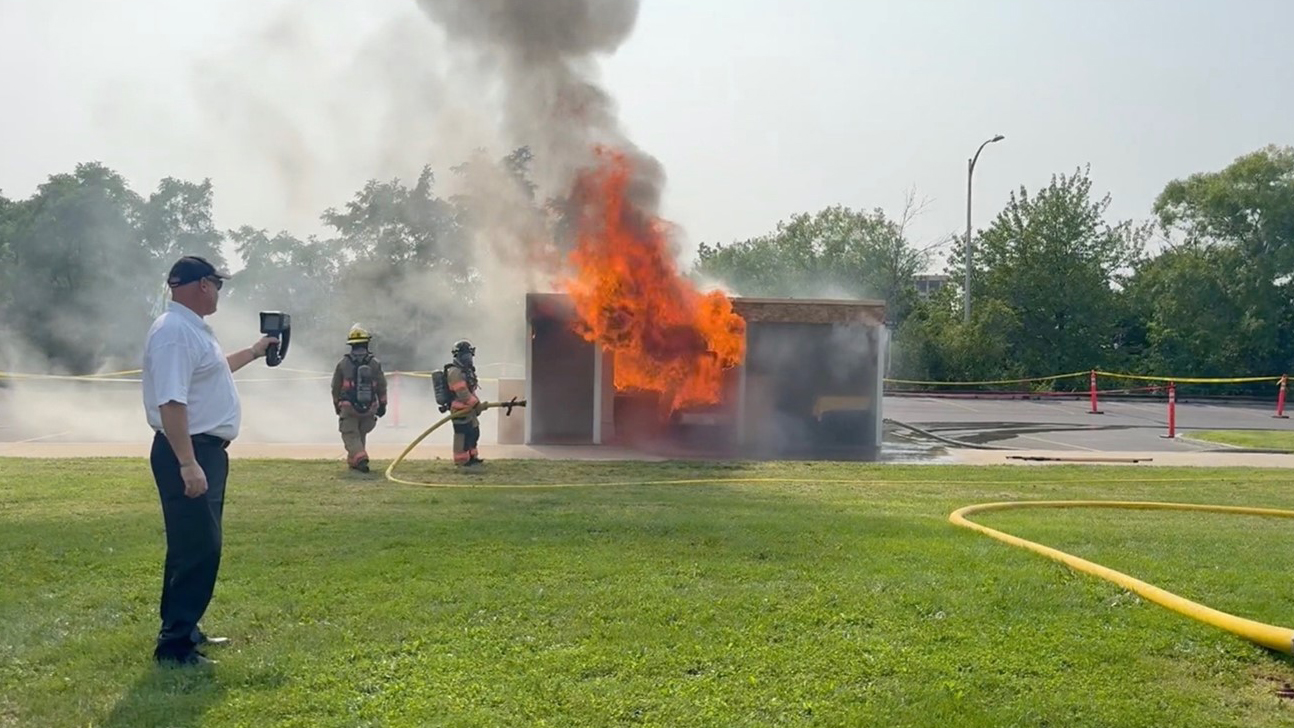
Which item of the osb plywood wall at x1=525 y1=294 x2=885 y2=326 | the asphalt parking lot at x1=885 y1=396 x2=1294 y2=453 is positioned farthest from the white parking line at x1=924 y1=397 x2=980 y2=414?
the osb plywood wall at x1=525 y1=294 x2=885 y2=326

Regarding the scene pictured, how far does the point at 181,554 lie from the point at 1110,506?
723 centimetres

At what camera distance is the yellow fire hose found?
14.4 feet

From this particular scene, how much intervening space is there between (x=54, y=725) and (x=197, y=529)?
89 cm

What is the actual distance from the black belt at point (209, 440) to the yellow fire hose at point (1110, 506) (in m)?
4.41

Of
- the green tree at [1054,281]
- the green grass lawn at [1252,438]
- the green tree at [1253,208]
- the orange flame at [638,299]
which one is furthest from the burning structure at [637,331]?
the green tree at [1253,208]

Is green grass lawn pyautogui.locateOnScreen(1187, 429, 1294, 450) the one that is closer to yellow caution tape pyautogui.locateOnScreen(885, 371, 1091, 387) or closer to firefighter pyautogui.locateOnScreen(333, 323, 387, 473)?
yellow caution tape pyautogui.locateOnScreen(885, 371, 1091, 387)

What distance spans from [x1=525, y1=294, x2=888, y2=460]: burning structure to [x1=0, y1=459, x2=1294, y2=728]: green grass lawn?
6.97 m

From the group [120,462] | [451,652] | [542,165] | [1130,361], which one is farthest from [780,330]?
[1130,361]

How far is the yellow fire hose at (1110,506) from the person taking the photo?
14.4 feet

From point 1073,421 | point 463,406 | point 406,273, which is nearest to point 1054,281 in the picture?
point 1073,421

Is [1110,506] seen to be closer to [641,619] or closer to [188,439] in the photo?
[641,619]

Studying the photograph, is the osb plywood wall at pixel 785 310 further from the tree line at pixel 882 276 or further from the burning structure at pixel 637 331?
the tree line at pixel 882 276

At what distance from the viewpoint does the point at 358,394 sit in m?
11.2

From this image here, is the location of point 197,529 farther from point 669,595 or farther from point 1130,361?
point 1130,361
